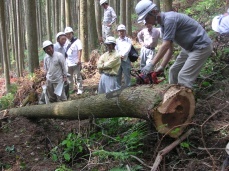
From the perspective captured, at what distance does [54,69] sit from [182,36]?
4.01 metres

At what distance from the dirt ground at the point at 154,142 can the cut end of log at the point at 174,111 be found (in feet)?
0.54

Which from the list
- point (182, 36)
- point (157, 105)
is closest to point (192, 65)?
point (182, 36)

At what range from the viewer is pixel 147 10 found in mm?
4199

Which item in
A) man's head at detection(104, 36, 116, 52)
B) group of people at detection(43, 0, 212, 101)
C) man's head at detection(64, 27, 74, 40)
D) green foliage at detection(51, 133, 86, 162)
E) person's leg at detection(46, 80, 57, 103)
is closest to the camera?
group of people at detection(43, 0, 212, 101)

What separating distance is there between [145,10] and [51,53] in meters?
3.80

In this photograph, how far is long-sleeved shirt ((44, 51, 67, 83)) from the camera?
295 inches

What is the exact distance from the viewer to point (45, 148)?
5199 mm

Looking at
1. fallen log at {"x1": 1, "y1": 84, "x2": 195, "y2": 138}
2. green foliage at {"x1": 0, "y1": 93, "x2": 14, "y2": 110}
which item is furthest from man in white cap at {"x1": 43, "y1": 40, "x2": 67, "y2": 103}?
green foliage at {"x1": 0, "y1": 93, "x2": 14, "y2": 110}

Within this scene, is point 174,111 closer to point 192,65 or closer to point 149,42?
point 192,65

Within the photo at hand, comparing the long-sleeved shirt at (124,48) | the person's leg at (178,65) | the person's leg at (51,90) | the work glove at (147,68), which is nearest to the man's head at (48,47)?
the person's leg at (51,90)

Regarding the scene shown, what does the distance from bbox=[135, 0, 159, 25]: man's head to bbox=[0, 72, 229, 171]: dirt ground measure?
5.42ft

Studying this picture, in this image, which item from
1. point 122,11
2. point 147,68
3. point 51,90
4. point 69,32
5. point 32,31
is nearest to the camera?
point 147,68

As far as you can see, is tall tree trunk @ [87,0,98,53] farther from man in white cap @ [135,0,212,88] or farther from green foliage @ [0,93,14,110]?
man in white cap @ [135,0,212,88]

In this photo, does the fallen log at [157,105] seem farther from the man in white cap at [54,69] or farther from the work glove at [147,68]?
the man in white cap at [54,69]
